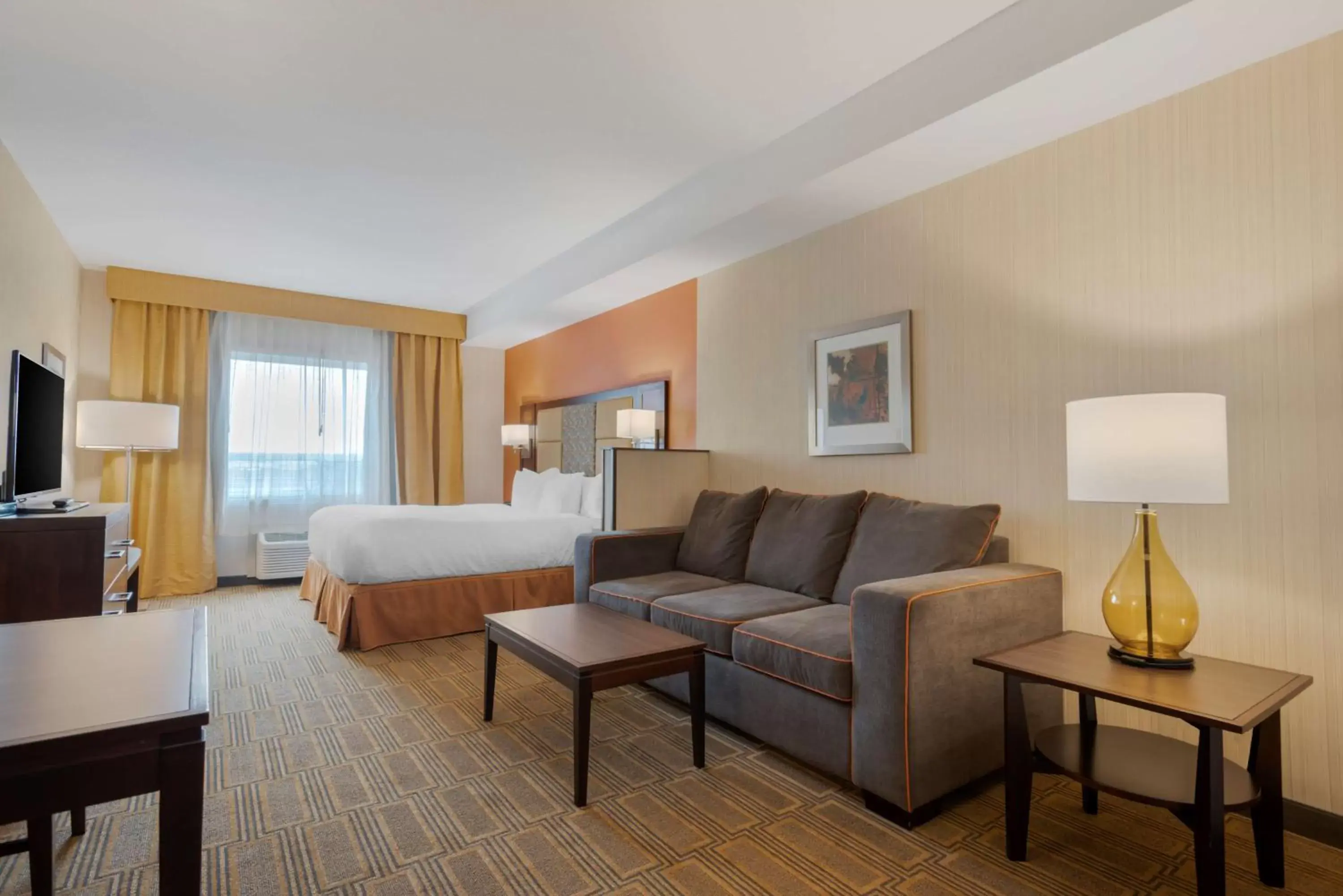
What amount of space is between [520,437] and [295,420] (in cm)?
198

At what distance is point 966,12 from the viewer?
2.26 meters

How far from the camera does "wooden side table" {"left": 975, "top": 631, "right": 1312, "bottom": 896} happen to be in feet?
4.92

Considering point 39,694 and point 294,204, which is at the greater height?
point 294,204

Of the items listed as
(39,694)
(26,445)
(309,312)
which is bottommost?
(39,694)

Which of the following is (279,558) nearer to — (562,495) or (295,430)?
(295,430)

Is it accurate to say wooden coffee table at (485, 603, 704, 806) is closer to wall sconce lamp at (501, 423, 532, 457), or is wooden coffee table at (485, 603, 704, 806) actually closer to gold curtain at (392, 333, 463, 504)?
wall sconce lamp at (501, 423, 532, 457)

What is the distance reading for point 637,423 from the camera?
467 cm

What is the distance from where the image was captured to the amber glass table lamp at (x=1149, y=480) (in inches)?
69.0

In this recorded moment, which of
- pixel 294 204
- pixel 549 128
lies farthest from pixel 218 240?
pixel 549 128

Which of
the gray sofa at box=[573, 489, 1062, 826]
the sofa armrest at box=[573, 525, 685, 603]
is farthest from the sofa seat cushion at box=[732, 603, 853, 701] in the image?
the sofa armrest at box=[573, 525, 685, 603]

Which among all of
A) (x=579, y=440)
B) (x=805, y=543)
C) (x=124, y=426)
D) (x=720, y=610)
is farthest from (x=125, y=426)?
(x=805, y=543)

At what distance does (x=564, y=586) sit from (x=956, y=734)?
290 centimetres

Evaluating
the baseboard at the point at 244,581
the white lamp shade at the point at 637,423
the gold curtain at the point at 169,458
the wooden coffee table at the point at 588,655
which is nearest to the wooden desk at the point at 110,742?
the wooden coffee table at the point at 588,655

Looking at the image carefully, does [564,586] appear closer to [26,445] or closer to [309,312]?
Answer: [26,445]
